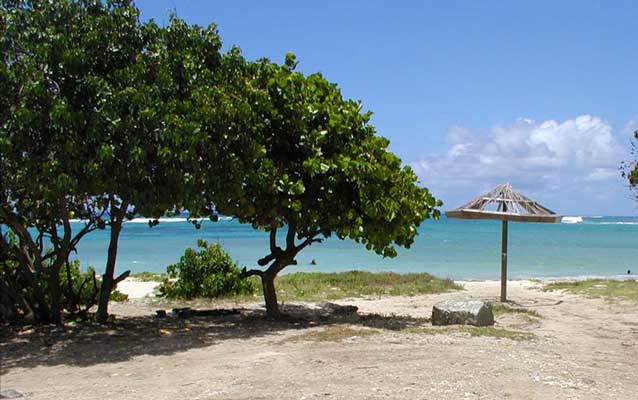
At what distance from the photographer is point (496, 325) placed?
432 inches

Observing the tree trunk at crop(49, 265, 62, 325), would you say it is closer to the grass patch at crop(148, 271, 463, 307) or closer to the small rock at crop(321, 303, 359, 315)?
the grass patch at crop(148, 271, 463, 307)

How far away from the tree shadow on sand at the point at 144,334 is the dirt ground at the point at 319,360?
0.02 m

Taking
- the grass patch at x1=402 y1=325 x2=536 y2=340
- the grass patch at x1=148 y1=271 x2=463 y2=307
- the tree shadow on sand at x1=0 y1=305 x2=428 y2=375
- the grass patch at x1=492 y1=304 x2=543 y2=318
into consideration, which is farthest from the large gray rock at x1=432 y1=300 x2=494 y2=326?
the grass patch at x1=148 y1=271 x2=463 y2=307

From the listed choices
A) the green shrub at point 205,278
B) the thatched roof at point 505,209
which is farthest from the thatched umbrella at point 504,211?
the green shrub at point 205,278

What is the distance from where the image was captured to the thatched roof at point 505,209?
14.8m

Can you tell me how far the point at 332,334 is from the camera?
9203mm

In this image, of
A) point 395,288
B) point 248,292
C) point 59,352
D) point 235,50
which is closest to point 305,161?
point 235,50

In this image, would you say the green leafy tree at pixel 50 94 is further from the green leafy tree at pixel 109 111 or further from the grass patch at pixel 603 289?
the grass patch at pixel 603 289

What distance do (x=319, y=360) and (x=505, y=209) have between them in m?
9.02

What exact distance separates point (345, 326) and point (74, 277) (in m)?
6.72

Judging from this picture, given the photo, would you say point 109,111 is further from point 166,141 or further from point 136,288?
point 136,288

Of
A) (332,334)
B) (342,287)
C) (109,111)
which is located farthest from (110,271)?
(342,287)

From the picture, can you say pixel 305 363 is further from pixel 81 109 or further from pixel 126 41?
pixel 126 41

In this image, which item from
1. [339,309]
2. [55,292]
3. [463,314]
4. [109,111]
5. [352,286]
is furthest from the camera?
Result: [352,286]
